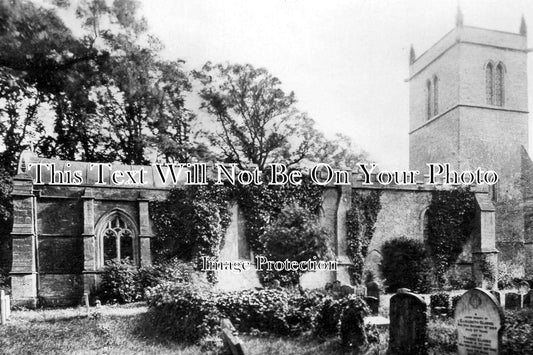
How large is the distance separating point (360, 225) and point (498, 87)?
16.1 m

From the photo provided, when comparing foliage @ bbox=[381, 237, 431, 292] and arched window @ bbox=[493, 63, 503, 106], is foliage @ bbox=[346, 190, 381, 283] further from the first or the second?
arched window @ bbox=[493, 63, 503, 106]

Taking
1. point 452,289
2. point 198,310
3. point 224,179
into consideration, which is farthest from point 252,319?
point 452,289

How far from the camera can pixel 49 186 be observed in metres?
15.2

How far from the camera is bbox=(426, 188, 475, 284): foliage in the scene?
19484 mm

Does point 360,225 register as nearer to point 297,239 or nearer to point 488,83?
point 297,239

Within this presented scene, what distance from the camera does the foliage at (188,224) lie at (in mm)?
16094

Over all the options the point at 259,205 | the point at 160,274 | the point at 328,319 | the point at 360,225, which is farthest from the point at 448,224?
the point at 160,274

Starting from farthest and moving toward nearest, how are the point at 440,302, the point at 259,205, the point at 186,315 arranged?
the point at 259,205 < the point at 440,302 < the point at 186,315

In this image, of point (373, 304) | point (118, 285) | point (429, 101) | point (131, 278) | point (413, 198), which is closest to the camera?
point (373, 304)

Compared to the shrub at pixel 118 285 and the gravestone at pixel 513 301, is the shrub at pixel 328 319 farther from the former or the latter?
the shrub at pixel 118 285

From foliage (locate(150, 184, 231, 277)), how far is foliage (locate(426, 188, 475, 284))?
34.0ft

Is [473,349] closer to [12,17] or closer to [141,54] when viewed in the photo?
[12,17]

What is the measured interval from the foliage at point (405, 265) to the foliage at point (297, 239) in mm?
7078

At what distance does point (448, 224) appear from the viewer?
19688 mm
